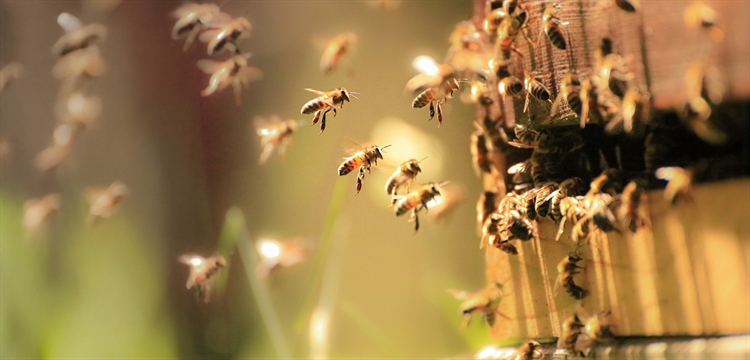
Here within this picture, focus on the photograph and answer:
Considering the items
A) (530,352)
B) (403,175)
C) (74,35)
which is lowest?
(530,352)

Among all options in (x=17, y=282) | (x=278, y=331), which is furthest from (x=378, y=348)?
(x=17, y=282)

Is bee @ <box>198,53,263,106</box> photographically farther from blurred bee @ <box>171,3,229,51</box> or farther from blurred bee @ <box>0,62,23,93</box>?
blurred bee @ <box>0,62,23,93</box>

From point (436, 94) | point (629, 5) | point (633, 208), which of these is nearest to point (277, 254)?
point (436, 94)

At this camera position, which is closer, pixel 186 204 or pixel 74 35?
pixel 74 35

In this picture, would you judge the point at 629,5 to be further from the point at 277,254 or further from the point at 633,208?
the point at 277,254

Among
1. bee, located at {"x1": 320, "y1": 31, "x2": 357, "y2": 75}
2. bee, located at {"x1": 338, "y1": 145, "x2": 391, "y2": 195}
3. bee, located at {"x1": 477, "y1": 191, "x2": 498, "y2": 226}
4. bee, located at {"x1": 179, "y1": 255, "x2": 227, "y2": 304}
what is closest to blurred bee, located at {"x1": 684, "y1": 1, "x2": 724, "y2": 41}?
bee, located at {"x1": 477, "y1": 191, "x2": 498, "y2": 226}

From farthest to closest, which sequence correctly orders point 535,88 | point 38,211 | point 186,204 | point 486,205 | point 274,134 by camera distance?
point 186,204 < point 38,211 < point 274,134 < point 486,205 < point 535,88
